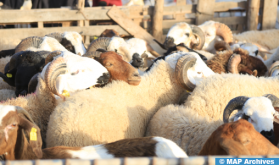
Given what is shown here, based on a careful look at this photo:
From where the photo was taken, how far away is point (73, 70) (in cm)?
307

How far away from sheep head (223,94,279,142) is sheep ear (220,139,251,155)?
63 cm

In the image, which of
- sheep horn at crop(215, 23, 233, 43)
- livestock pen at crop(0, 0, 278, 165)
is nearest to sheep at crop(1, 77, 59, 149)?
livestock pen at crop(0, 0, 278, 165)

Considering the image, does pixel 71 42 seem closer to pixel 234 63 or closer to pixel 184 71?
pixel 184 71

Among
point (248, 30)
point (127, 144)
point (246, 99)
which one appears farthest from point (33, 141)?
point (248, 30)

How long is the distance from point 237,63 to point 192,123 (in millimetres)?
1741

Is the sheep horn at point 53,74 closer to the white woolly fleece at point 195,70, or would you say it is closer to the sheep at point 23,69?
the sheep at point 23,69

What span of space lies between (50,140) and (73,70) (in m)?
0.81

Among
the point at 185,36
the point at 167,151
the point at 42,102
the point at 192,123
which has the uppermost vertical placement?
the point at 185,36

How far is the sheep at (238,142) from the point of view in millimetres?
1674

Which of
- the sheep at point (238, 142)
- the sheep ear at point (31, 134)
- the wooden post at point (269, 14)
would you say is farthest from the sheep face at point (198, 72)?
the wooden post at point (269, 14)

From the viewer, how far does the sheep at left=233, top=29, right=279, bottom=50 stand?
266 inches

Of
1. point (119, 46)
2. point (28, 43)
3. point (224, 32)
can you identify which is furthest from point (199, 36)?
point (28, 43)

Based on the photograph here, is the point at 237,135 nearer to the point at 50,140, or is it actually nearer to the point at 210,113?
the point at 210,113

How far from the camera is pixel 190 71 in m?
3.59
